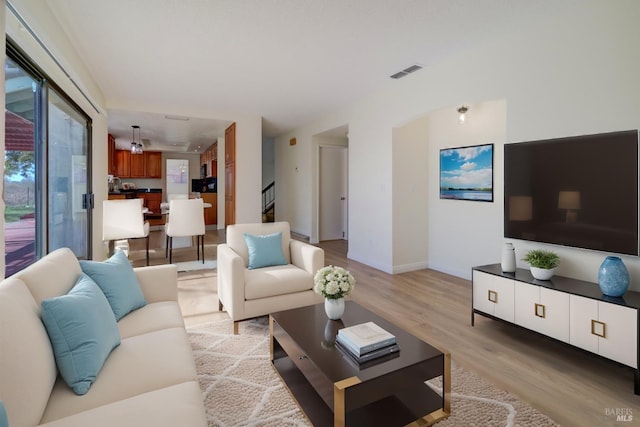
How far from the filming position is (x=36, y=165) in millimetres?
2633

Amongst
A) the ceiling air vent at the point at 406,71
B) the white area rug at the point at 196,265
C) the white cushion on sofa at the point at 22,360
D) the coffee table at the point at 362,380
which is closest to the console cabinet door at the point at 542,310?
the coffee table at the point at 362,380

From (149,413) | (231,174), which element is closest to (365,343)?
(149,413)

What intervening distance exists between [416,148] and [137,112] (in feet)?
14.9

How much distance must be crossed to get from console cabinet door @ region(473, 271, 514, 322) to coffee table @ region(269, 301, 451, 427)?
128 cm

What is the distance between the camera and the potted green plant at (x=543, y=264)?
248 centimetres

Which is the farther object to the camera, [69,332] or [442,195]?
[442,195]

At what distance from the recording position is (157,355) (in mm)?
1500

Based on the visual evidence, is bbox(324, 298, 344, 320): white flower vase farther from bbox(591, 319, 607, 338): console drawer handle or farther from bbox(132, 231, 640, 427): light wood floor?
bbox(591, 319, 607, 338): console drawer handle

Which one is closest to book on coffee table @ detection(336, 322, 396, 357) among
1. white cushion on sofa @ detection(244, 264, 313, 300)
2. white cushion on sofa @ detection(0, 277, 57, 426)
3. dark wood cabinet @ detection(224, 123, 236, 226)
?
white cushion on sofa @ detection(244, 264, 313, 300)

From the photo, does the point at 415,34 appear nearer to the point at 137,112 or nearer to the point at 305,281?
the point at 305,281

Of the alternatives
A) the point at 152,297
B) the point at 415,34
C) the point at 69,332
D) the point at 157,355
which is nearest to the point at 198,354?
the point at 152,297

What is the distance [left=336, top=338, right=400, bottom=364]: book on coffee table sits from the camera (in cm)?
153

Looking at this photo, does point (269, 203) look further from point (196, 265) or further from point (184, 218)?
point (184, 218)

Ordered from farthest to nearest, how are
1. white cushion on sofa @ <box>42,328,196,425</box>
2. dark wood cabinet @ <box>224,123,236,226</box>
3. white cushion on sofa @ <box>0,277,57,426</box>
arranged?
dark wood cabinet @ <box>224,123,236,226</box> → white cushion on sofa @ <box>42,328,196,425</box> → white cushion on sofa @ <box>0,277,57,426</box>
